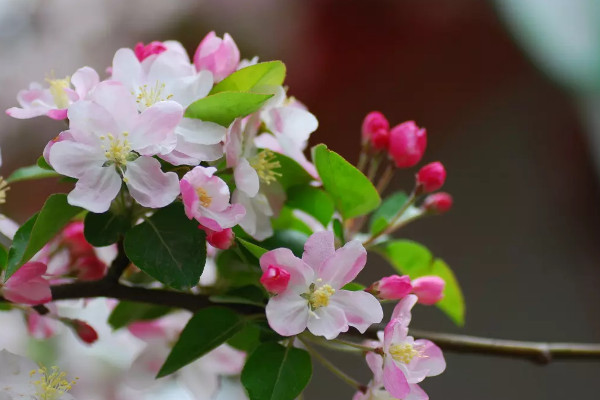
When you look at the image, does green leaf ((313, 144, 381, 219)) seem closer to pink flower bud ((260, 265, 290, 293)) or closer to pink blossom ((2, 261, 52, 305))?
pink flower bud ((260, 265, 290, 293))

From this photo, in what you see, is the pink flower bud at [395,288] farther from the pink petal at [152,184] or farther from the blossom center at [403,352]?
the pink petal at [152,184]

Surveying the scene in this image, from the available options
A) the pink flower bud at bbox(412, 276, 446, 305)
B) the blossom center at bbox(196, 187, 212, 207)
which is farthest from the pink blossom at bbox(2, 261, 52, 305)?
the pink flower bud at bbox(412, 276, 446, 305)

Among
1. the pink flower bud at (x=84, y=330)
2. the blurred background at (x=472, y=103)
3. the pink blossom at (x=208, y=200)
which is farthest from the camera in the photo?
the blurred background at (x=472, y=103)

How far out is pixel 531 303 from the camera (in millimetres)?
2066

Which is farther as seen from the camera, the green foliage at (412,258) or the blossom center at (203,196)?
the green foliage at (412,258)

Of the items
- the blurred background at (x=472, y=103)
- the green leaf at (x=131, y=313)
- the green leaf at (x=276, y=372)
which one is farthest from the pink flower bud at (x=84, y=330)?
the blurred background at (x=472, y=103)

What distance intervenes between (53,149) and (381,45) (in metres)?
1.67

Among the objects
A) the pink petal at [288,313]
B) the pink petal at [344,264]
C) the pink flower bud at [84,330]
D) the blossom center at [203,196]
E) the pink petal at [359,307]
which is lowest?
the pink flower bud at [84,330]

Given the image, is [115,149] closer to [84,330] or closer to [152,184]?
[152,184]

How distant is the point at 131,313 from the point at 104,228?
0.16 meters

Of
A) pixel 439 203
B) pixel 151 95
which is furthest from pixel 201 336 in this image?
pixel 439 203

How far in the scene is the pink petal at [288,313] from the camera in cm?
42

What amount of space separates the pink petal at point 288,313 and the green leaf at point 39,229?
5.5 inches

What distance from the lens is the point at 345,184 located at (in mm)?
514
